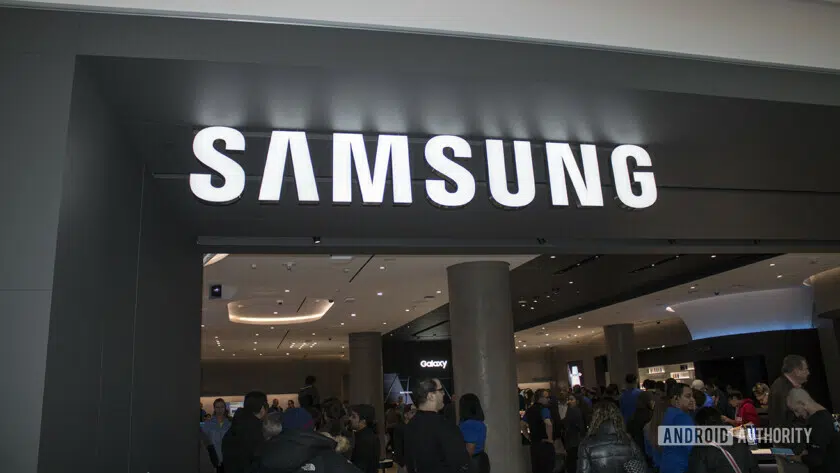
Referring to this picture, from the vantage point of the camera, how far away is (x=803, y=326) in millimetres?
15617

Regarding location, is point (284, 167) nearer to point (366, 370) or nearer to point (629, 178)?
point (629, 178)

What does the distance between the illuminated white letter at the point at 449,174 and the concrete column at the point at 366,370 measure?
51.2ft

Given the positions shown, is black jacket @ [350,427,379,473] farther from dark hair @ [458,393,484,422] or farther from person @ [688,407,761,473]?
person @ [688,407,761,473]

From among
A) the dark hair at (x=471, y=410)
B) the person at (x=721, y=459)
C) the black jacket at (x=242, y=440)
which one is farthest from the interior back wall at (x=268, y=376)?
the person at (x=721, y=459)

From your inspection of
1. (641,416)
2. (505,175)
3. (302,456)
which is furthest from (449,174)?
A: (641,416)

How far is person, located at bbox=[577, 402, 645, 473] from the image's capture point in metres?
3.77

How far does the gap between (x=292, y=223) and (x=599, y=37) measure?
10.7 feet

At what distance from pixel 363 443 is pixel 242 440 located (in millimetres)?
1111

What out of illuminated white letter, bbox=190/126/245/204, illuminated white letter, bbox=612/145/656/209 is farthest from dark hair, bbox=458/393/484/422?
illuminated white letter, bbox=190/126/245/204

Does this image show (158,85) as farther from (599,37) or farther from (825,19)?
(825,19)

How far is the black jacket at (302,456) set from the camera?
9.11 feet

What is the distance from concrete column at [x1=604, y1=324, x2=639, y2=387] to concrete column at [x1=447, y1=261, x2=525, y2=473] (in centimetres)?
1201

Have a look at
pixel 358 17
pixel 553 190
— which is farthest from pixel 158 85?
pixel 553 190

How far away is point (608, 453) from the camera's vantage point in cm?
379
